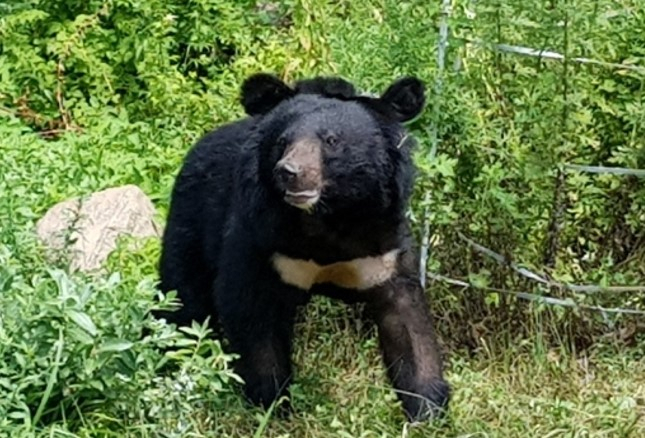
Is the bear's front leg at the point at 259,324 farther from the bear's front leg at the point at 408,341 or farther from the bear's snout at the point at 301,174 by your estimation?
the bear's snout at the point at 301,174

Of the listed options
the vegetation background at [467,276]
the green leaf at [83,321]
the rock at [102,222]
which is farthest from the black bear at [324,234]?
the rock at [102,222]

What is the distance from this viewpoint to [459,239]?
659 cm

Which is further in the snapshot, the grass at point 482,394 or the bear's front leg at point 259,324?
the bear's front leg at point 259,324

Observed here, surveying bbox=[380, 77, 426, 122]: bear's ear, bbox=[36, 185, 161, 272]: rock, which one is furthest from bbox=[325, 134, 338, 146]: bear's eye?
bbox=[36, 185, 161, 272]: rock

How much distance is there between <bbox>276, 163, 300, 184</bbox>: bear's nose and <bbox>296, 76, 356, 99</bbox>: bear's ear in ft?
1.75

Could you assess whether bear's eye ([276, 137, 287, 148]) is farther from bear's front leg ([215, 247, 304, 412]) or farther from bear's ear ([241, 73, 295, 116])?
bear's front leg ([215, 247, 304, 412])

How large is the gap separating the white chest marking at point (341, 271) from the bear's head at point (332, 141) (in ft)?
0.65

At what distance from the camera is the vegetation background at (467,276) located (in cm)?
498

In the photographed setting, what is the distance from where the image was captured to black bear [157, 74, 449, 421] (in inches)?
217

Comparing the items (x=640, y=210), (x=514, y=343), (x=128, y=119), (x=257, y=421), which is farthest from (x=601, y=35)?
(x=128, y=119)

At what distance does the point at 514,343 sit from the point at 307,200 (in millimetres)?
1424

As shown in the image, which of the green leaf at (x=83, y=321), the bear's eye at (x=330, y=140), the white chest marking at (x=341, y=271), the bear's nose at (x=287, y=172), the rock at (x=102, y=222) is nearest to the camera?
the green leaf at (x=83, y=321)

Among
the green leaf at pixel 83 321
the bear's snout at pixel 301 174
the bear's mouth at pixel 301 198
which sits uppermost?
the bear's snout at pixel 301 174

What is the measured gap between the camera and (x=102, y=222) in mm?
7332
